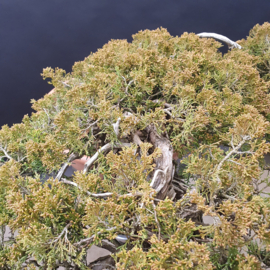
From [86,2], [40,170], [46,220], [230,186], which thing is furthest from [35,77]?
[230,186]

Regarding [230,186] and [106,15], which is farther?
[106,15]

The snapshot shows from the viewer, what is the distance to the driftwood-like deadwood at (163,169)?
0.82m

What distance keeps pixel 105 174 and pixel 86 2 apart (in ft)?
7.17

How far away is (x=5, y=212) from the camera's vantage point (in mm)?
766

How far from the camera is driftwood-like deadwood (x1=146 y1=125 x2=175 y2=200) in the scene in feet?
2.70

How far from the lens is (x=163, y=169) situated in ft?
2.84

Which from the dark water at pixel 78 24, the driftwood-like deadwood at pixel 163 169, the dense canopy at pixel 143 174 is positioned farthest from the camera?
the dark water at pixel 78 24

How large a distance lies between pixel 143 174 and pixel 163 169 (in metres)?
0.19

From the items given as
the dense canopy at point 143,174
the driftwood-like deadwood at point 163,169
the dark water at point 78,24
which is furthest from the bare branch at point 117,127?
the dark water at point 78,24

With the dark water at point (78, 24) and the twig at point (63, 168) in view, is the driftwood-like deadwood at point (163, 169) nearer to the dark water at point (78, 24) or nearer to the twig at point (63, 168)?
the twig at point (63, 168)

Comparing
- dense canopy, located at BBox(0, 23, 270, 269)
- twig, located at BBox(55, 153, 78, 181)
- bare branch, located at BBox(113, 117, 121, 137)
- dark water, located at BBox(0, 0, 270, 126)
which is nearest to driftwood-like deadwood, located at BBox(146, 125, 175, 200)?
dense canopy, located at BBox(0, 23, 270, 269)

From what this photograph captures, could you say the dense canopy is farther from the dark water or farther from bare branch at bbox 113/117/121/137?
the dark water

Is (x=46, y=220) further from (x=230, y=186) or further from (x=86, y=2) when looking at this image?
(x=86, y=2)

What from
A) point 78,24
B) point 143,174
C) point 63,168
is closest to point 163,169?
point 143,174
